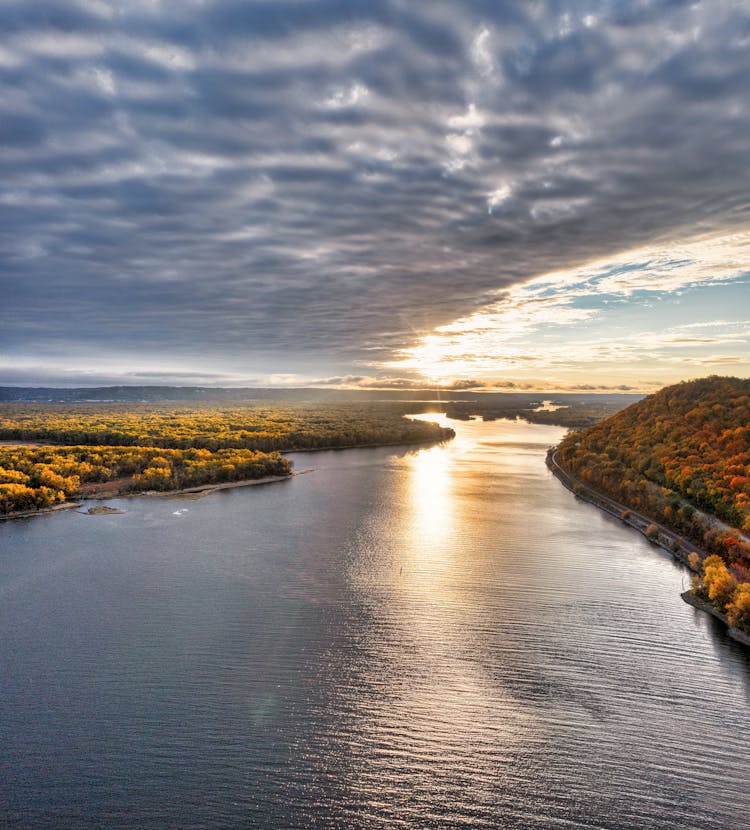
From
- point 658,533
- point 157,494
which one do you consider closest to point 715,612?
point 658,533

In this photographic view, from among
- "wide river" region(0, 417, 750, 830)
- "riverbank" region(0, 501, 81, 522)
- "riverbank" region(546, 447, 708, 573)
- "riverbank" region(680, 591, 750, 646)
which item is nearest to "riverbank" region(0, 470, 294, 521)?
"riverbank" region(0, 501, 81, 522)

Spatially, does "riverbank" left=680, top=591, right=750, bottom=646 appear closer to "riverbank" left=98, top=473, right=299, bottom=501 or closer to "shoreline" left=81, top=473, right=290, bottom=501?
"riverbank" left=98, top=473, right=299, bottom=501

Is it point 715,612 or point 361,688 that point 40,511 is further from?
point 715,612

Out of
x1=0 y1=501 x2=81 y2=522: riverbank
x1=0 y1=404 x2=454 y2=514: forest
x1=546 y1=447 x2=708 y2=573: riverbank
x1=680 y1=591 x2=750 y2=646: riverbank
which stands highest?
x1=0 y1=404 x2=454 y2=514: forest

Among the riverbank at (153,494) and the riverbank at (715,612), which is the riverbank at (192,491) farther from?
the riverbank at (715,612)

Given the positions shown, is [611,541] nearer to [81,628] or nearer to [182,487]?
[81,628]

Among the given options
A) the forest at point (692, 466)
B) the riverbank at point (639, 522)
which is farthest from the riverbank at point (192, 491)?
the forest at point (692, 466)
